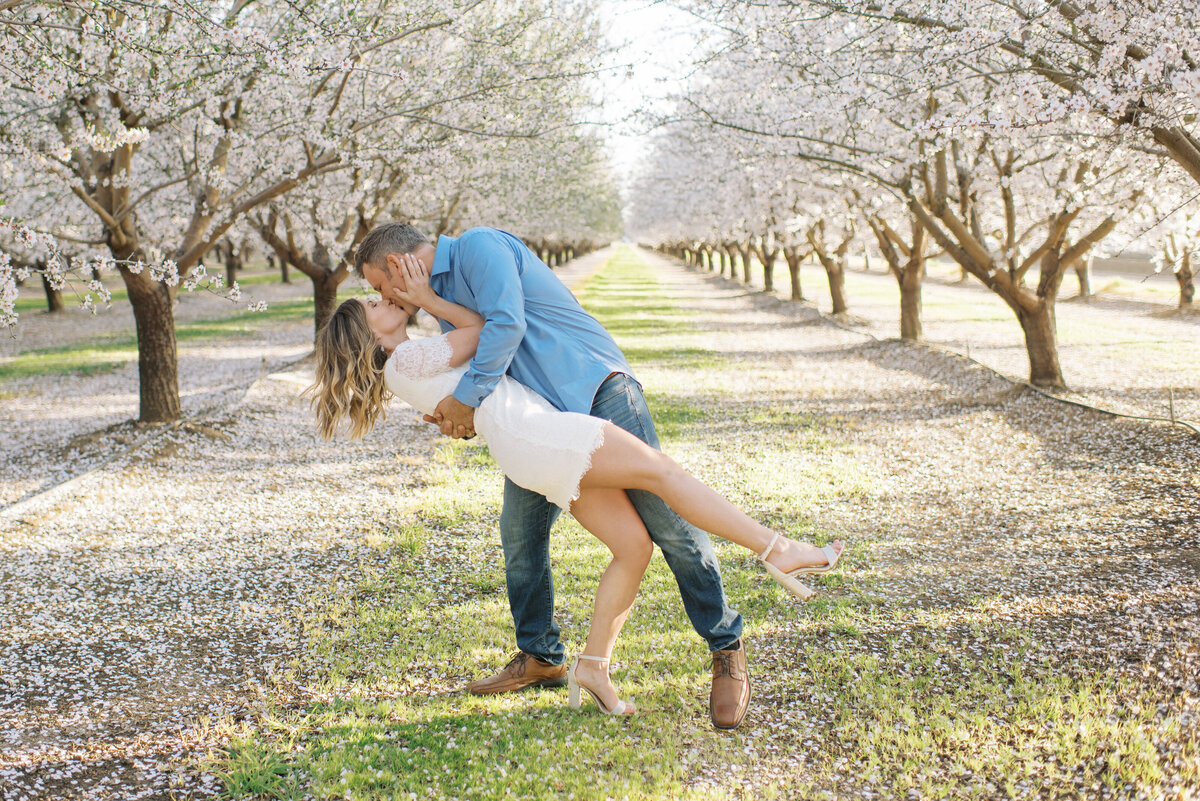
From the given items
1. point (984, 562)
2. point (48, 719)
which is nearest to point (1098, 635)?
point (984, 562)

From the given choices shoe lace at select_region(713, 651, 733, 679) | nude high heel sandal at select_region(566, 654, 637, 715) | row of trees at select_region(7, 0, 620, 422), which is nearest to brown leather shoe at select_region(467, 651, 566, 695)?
nude high heel sandal at select_region(566, 654, 637, 715)

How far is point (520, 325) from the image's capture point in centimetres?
308

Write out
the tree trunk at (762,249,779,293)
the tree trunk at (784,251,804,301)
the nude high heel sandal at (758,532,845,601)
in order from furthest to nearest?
the tree trunk at (762,249,779,293) < the tree trunk at (784,251,804,301) < the nude high heel sandal at (758,532,845,601)

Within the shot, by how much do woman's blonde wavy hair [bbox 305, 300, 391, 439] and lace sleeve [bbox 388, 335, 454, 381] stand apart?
0.17 metres

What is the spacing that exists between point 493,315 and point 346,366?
700 mm

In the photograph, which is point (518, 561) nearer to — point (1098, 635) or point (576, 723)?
point (576, 723)

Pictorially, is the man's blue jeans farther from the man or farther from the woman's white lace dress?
the woman's white lace dress

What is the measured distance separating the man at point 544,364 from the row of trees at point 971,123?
8.55 ft

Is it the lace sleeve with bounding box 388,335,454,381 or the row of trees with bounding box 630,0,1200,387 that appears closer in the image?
the lace sleeve with bounding box 388,335,454,381

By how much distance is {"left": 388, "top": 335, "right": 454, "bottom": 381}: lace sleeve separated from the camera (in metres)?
3.28

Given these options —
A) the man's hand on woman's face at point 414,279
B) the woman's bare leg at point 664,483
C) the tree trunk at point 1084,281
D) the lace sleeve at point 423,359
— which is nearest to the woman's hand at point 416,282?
the man's hand on woman's face at point 414,279

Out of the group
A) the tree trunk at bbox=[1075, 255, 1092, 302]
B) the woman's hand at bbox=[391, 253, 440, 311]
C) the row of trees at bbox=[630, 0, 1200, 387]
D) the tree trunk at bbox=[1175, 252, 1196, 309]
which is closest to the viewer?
the woman's hand at bbox=[391, 253, 440, 311]

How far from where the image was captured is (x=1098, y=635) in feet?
13.5

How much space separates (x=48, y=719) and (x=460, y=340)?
2.22 m
